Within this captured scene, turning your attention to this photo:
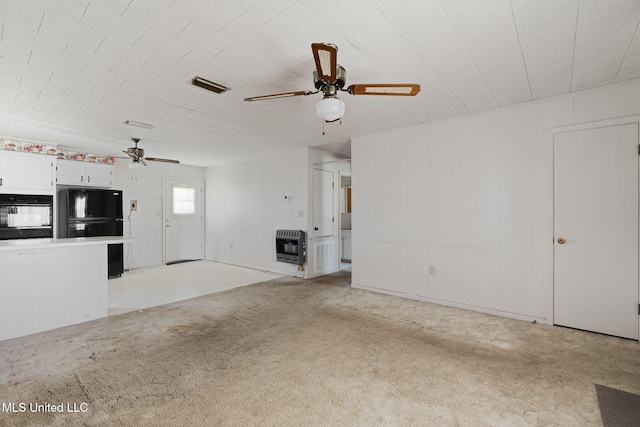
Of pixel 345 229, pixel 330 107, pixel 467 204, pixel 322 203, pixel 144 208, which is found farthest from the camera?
pixel 345 229

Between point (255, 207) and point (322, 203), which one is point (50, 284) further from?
point (322, 203)

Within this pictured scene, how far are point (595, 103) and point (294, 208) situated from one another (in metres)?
4.60

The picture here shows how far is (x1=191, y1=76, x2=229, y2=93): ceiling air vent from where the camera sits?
9.19 feet

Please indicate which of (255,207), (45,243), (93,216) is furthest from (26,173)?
(255,207)

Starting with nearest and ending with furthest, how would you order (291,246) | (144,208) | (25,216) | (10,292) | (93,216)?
(10,292) < (25,216) < (93,216) < (291,246) < (144,208)

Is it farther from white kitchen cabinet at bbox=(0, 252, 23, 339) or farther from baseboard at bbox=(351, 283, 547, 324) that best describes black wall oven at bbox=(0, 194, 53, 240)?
baseboard at bbox=(351, 283, 547, 324)

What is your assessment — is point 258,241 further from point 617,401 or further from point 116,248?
point 617,401

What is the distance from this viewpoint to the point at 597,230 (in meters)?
3.09

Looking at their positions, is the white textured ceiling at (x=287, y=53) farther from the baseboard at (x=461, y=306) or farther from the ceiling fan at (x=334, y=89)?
the baseboard at (x=461, y=306)

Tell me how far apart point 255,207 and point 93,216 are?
3099 millimetres

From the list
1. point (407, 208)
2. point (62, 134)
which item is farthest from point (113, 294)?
point (407, 208)

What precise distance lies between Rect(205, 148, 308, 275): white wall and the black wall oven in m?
3.31

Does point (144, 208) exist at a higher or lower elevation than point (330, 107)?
lower

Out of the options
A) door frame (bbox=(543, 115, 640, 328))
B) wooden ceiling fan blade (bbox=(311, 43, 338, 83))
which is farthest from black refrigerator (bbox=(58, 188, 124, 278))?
door frame (bbox=(543, 115, 640, 328))
